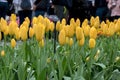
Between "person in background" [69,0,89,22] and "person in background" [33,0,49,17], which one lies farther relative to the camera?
"person in background" [69,0,89,22]

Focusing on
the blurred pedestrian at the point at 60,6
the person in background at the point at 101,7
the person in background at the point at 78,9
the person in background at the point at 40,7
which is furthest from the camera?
the person in background at the point at 101,7

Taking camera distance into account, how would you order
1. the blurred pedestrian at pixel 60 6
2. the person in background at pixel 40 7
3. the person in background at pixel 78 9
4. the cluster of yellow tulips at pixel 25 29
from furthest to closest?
the person in background at pixel 78 9
the person in background at pixel 40 7
the blurred pedestrian at pixel 60 6
the cluster of yellow tulips at pixel 25 29

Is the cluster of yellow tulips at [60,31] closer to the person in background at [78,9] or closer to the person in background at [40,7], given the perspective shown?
the person in background at [40,7]

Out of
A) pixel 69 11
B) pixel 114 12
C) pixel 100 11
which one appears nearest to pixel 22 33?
pixel 114 12

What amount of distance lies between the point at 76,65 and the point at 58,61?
0.26m

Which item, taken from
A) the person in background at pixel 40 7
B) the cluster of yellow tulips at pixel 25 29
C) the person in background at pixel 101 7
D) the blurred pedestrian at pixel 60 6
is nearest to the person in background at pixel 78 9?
the person in background at pixel 101 7

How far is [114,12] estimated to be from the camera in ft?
29.9

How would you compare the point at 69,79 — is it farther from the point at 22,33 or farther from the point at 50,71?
the point at 22,33

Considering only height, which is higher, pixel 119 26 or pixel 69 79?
pixel 119 26

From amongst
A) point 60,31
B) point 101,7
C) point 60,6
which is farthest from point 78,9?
point 60,31

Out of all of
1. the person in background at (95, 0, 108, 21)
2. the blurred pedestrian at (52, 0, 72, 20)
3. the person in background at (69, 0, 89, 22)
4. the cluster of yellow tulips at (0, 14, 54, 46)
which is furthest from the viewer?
the person in background at (95, 0, 108, 21)

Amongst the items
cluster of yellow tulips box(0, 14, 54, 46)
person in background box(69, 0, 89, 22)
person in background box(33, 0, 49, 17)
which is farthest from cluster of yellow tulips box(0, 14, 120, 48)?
person in background box(69, 0, 89, 22)

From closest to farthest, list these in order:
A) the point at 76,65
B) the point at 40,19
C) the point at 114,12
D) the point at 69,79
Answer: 1. the point at 69,79
2. the point at 76,65
3. the point at 40,19
4. the point at 114,12

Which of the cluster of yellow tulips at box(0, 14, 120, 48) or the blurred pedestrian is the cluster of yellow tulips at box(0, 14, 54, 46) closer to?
the cluster of yellow tulips at box(0, 14, 120, 48)
